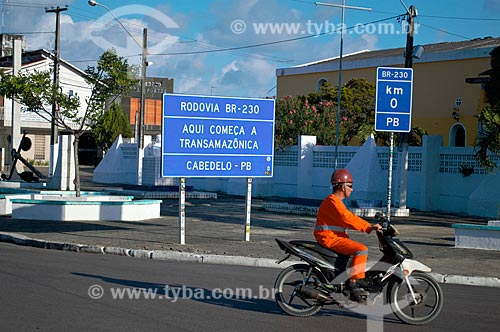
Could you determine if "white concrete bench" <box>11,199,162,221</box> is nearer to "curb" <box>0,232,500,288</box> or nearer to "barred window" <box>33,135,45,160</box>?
"curb" <box>0,232,500,288</box>

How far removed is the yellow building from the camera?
48219 mm

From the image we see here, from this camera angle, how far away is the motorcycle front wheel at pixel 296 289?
8789mm

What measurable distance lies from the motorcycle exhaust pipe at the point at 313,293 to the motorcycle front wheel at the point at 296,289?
0.06m

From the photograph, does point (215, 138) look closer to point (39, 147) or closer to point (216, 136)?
point (216, 136)

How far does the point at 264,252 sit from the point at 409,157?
51.0ft

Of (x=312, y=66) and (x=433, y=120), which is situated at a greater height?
(x=312, y=66)

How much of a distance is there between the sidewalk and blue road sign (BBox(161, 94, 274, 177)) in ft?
5.62

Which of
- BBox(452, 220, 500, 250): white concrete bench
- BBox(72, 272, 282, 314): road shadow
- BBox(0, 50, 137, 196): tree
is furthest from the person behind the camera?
BBox(0, 50, 137, 196): tree

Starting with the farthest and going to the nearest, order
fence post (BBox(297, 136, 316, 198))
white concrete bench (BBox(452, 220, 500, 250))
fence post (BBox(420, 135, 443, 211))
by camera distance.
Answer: fence post (BBox(297, 136, 316, 198))
fence post (BBox(420, 135, 443, 211))
white concrete bench (BBox(452, 220, 500, 250))

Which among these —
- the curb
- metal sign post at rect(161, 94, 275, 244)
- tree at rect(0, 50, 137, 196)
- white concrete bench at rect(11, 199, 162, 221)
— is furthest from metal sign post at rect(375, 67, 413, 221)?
tree at rect(0, 50, 137, 196)

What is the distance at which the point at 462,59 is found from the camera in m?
49.0

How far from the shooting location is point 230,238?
17.4 m

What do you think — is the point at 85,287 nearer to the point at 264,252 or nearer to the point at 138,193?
the point at 264,252

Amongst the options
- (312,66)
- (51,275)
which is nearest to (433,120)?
(312,66)
